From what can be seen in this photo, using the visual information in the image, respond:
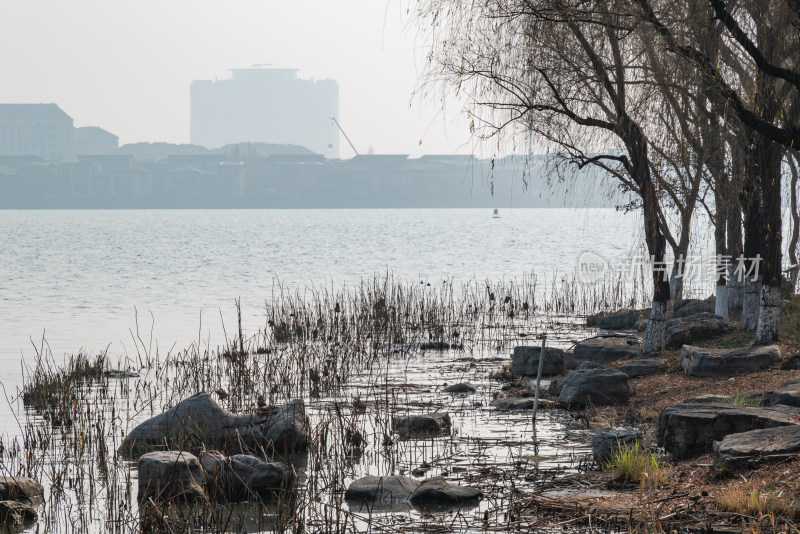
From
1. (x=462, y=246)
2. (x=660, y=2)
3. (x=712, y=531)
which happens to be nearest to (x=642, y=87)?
(x=660, y=2)

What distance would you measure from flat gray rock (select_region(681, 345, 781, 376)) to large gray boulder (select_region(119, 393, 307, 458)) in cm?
433

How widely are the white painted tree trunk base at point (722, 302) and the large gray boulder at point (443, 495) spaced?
27.8 feet

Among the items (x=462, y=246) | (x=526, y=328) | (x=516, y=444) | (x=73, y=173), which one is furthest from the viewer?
(x=73, y=173)

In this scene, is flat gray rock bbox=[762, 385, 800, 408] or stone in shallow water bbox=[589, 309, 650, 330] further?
stone in shallow water bbox=[589, 309, 650, 330]

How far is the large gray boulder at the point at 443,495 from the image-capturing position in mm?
5855

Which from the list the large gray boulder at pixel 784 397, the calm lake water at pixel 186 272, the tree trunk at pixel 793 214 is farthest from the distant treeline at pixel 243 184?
the large gray boulder at pixel 784 397

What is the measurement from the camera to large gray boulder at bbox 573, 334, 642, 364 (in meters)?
11.9

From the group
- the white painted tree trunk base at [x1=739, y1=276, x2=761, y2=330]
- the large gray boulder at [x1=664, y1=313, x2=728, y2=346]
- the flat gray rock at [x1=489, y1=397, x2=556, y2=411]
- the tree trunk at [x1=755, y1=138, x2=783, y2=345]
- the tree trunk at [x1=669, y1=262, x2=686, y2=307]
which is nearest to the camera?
the flat gray rock at [x1=489, y1=397, x2=556, y2=411]

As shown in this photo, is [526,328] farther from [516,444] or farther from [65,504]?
[65,504]

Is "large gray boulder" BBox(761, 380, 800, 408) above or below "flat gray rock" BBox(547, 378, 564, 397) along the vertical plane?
above

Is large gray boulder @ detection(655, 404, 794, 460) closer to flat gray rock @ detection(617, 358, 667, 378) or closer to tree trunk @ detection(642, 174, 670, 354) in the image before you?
flat gray rock @ detection(617, 358, 667, 378)

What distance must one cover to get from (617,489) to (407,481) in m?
1.40

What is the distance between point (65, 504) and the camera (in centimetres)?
624

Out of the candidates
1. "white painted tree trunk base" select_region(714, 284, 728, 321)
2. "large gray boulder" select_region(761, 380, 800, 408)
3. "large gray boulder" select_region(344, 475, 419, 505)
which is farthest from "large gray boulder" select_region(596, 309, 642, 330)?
"large gray boulder" select_region(344, 475, 419, 505)
